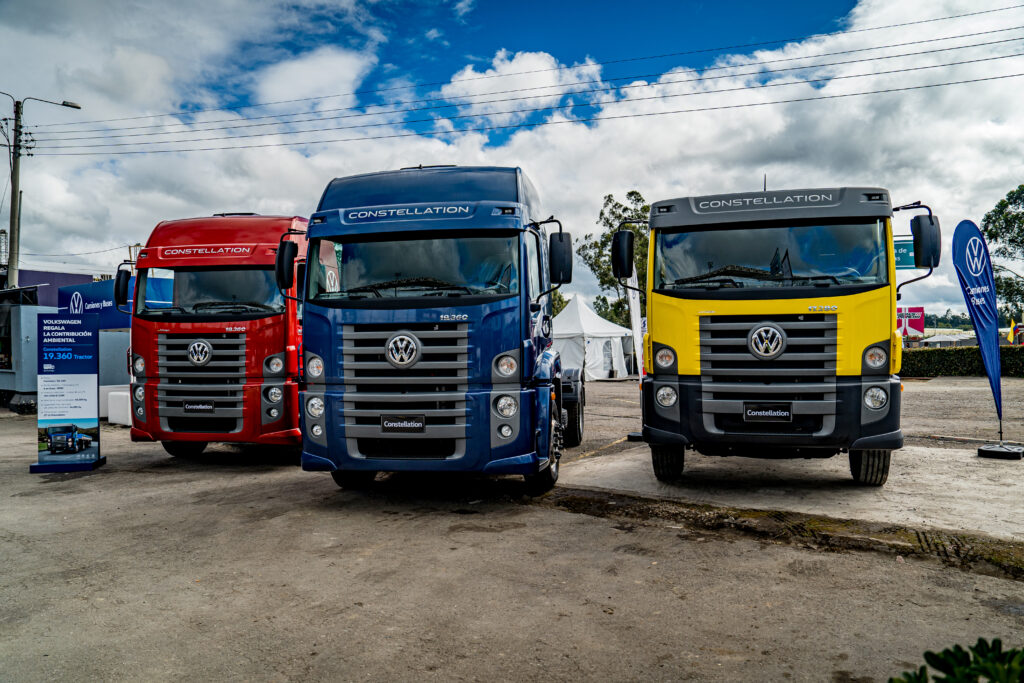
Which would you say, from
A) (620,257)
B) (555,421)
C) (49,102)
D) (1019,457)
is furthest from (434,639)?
(49,102)

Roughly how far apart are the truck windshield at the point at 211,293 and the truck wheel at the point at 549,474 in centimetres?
389

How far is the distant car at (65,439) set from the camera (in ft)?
30.5

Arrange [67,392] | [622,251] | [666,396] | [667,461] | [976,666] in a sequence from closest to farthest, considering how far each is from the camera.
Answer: [976,666]
[666,396]
[622,251]
[667,461]
[67,392]

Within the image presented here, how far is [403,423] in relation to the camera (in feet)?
20.8

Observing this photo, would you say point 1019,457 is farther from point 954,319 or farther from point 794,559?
point 954,319

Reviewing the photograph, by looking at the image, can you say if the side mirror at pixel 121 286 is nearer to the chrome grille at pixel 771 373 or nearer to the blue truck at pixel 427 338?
the blue truck at pixel 427 338

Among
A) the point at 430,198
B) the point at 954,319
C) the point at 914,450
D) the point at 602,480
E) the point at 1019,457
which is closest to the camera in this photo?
the point at 430,198

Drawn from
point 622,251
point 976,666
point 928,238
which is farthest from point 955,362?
point 976,666

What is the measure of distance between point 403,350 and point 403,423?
2.11ft

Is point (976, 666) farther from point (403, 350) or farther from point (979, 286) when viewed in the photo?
point (979, 286)

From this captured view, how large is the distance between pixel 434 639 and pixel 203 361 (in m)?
6.11

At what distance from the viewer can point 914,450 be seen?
9648 millimetres

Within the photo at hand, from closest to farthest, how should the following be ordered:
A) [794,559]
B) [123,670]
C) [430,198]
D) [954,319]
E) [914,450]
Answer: [123,670]
[794,559]
[430,198]
[914,450]
[954,319]

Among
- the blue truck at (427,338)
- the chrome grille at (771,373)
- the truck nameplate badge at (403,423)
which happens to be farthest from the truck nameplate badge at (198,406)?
the chrome grille at (771,373)
